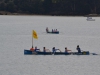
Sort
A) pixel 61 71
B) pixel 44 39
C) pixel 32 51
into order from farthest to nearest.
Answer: pixel 44 39 < pixel 32 51 < pixel 61 71

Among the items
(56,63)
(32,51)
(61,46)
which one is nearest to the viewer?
(56,63)

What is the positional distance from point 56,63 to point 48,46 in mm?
25597

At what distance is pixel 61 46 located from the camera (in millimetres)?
103250

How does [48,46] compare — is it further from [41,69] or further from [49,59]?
[41,69]

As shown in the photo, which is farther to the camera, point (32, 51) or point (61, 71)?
point (32, 51)

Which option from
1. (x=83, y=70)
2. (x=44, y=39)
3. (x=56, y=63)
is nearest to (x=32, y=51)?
(x=56, y=63)

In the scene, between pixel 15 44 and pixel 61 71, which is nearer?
pixel 61 71

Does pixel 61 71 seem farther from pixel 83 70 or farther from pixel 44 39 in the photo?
pixel 44 39

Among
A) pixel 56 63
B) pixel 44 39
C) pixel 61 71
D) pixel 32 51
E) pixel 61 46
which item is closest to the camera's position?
pixel 61 71

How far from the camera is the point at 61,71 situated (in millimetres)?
70688

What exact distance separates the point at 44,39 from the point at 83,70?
50174 mm

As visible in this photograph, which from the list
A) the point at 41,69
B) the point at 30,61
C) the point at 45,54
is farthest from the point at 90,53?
the point at 41,69

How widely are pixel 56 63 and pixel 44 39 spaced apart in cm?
4391

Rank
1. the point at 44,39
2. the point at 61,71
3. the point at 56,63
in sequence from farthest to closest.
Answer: the point at 44,39
the point at 56,63
the point at 61,71
